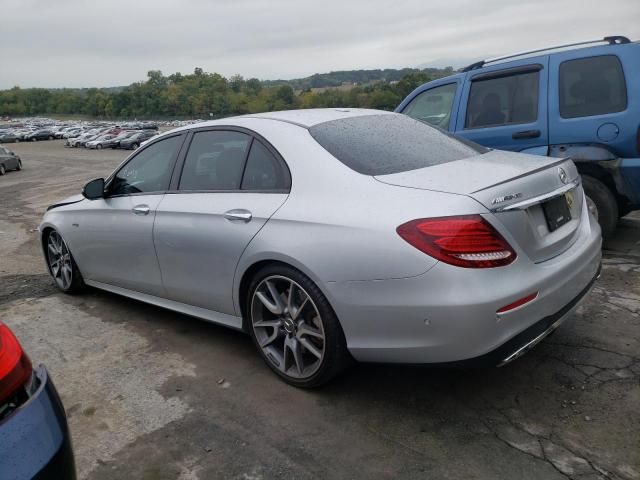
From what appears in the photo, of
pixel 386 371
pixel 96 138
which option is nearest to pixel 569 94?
pixel 386 371

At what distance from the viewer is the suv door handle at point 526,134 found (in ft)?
17.2

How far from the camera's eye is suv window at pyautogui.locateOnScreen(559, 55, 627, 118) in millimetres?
4836

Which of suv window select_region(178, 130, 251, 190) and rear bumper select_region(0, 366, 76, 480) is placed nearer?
rear bumper select_region(0, 366, 76, 480)

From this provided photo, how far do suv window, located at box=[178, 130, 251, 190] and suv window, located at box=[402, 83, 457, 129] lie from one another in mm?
2982

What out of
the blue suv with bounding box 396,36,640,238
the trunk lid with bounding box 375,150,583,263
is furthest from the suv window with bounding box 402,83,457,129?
the trunk lid with bounding box 375,150,583,263

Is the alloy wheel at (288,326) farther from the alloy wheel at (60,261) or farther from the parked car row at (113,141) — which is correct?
the parked car row at (113,141)

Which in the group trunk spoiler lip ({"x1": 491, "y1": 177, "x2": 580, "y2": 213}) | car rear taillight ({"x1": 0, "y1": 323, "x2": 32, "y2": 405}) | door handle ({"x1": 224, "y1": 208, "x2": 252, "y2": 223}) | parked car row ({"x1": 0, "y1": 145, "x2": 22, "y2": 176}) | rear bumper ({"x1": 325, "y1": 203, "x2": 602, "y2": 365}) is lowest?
parked car row ({"x1": 0, "y1": 145, "x2": 22, "y2": 176})

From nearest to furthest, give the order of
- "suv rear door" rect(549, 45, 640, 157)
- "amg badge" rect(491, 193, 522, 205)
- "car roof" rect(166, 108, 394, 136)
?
"amg badge" rect(491, 193, 522, 205)
"car roof" rect(166, 108, 394, 136)
"suv rear door" rect(549, 45, 640, 157)

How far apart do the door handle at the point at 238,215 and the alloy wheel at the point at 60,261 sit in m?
2.46

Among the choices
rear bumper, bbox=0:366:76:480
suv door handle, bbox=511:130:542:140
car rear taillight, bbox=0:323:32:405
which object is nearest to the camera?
rear bumper, bbox=0:366:76:480

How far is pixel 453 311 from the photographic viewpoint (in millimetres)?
2402

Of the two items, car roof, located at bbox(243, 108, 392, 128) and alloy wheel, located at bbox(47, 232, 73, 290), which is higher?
car roof, located at bbox(243, 108, 392, 128)

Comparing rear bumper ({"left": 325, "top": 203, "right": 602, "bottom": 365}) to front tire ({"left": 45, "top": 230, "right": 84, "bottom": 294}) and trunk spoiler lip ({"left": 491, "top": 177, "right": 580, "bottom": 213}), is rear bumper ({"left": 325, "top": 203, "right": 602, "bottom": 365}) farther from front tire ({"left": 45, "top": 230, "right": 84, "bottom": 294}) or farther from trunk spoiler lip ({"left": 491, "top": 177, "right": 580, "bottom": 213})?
front tire ({"left": 45, "top": 230, "right": 84, "bottom": 294})

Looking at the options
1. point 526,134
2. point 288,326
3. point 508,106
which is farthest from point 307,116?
point 508,106
